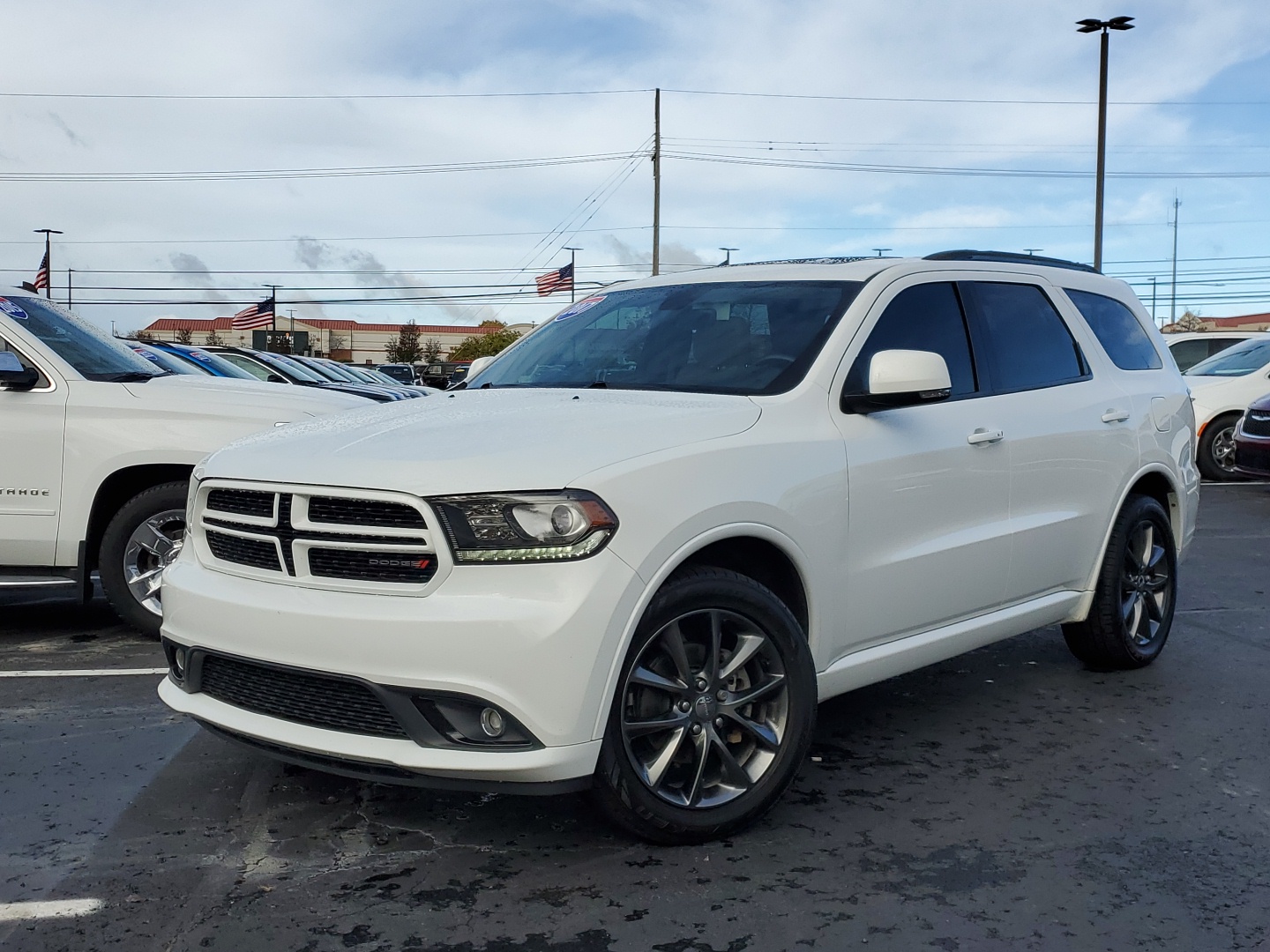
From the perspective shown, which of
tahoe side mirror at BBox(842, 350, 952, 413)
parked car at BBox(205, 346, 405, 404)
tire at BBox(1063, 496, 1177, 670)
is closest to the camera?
tahoe side mirror at BBox(842, 350, 952, 413)

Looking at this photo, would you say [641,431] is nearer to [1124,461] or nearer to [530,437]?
[530,437]

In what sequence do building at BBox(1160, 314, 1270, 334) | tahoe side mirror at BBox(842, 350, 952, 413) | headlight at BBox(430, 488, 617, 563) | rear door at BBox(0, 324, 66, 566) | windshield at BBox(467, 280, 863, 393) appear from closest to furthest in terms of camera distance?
1. headlight at BBox(430, 488, 617, 563)
2. tahoe side mirror at BBox(842, 350, 952, 413)
3. windshield at BBox(467, 280, 863, 393)
4. rear door at BBox(0, 324, 66, 566)
5. building at BBox(1160, 314, 1270, 334)

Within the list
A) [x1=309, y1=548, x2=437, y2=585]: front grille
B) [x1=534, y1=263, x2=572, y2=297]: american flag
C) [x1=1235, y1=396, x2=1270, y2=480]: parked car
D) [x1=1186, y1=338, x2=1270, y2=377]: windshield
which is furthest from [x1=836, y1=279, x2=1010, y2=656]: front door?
[x1=534, y1=263, x2=572, y2=297]: american flag

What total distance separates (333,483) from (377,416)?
0.67 meters

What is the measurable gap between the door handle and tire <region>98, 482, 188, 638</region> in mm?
3633

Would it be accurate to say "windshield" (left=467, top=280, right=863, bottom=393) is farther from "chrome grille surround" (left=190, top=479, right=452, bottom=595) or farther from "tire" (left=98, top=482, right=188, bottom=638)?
"tire" (left=98, top=482, right=188, bottom=638)

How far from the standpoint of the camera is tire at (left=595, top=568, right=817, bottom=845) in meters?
3.35

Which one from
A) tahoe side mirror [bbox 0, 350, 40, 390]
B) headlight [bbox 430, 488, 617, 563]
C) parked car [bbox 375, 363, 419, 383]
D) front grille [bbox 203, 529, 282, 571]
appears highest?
parked car [bbox 375, 363, 419, 383]

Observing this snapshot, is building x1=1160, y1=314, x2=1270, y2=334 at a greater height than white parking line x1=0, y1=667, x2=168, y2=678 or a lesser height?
greater

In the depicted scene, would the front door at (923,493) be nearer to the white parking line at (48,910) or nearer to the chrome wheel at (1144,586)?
the chrome wheel at (1144,586)

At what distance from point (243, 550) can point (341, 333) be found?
120m

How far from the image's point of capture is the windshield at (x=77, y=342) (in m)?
6.24

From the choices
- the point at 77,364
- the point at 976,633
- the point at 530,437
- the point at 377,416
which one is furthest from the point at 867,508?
the point at 77,364

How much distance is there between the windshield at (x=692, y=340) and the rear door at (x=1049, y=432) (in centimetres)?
84
